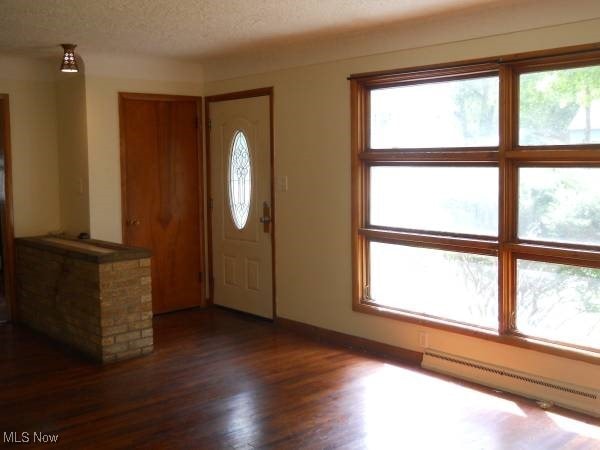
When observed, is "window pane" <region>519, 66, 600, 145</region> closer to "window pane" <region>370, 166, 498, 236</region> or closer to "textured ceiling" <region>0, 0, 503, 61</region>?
"window pane" <region>370, 166, 498, 236</region>

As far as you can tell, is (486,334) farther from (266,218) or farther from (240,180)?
(240,180)

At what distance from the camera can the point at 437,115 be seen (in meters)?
4.39

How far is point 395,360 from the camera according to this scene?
464 centimetres

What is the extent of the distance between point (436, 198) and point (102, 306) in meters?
2.43

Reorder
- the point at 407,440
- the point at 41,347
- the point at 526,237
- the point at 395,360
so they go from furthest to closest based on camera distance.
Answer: the point at 41,347
the point at 395,360
the point at 526,237
the point at 407,440

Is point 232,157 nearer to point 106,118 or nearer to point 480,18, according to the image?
point 106,118

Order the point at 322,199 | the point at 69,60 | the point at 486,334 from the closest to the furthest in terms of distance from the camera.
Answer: the point at 486,334 < the point at 69,60 < the point at 322,199

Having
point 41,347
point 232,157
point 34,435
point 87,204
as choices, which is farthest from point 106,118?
point 34,435

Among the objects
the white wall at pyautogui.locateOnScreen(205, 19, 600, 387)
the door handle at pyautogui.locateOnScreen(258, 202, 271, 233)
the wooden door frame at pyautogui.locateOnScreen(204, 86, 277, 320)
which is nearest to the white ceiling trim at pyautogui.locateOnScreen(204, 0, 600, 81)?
the white wall at pyautogui.locateOnScreen(205, 19, 600, 387)

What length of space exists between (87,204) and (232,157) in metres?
1.34

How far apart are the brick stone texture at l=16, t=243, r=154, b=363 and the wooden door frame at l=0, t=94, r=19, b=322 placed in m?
0.76

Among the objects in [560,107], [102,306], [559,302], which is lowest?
[102,306]

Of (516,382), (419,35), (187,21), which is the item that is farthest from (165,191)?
(516,382)

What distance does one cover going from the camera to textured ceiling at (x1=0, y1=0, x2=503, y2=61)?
3869 millimetres
